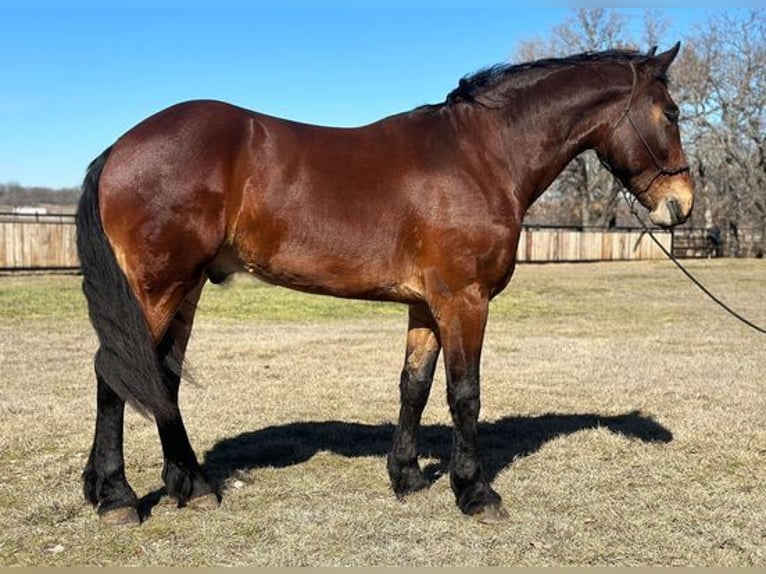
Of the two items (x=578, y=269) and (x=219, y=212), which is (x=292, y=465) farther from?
(x=578, y=269)

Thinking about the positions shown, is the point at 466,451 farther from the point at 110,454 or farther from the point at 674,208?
the point at 110,454

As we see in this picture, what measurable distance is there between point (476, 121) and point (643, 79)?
1097 mm

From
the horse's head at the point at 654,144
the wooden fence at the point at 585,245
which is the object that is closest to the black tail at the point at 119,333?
the horse's head at the point at 654,144

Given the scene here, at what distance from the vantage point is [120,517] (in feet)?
13.7

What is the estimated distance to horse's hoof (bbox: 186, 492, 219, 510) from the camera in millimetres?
4473

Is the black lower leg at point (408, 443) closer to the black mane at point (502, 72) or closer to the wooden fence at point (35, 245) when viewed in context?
the black mane at point (502, 72)

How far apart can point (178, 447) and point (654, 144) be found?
351 centimetres

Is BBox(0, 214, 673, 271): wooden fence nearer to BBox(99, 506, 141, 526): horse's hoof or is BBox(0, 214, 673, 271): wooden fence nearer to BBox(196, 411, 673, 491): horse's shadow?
BBox(196, 411, 673, 491): horse's shadow

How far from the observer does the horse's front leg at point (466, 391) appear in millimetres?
4352

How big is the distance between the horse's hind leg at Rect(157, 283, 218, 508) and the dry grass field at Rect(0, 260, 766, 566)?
4.5 inches

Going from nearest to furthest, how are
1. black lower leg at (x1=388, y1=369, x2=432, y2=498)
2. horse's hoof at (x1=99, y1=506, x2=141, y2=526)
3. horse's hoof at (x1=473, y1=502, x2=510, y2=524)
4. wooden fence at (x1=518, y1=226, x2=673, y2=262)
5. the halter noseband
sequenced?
horse's hoof at (x1=99, y1=506, x2=141, y2=526), horse's hoof at (x1=473, y1=502, x2=510, y2=524), the halter noseband, black lower leg at (x1=388, y1=369, x2=432, y2=498), wooden fence at (x1=518, y1=226, x2=673, y2=262)

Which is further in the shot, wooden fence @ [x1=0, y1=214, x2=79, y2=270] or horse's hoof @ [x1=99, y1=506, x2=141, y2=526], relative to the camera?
wooden fence @ [x1=0, y1=214, x2=79, y2=270]

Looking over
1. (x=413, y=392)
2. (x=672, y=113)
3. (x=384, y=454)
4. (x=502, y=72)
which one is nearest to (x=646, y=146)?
(x=672, y=113)

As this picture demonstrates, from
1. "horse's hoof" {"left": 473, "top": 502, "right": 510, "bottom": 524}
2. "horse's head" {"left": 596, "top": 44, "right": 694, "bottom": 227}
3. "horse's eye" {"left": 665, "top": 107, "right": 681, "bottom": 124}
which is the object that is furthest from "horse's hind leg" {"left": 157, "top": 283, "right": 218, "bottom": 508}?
"horse's eye" {"left": 665, "top": 107, "right": 681, "bottom": 124}
